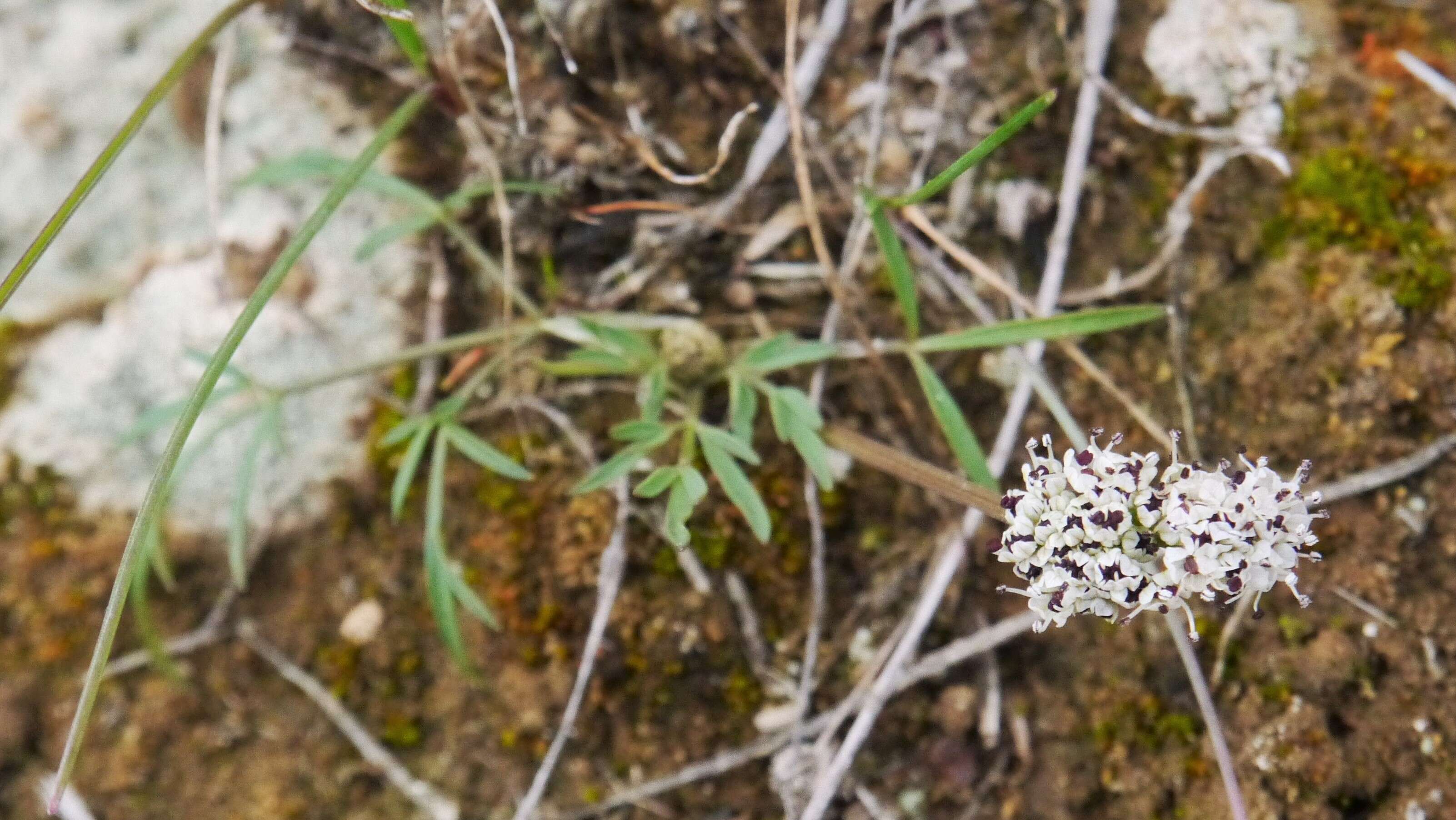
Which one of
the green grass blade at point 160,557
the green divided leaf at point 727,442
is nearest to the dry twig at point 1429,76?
the green divided leaf at point 727,442

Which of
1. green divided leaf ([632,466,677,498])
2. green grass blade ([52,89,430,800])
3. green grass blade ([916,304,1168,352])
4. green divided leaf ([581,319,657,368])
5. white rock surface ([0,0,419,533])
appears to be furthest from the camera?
white rock surface ([0,0,419,533])

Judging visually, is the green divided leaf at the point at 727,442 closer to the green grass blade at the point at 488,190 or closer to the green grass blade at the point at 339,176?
the green grass blade at the point at 488,190

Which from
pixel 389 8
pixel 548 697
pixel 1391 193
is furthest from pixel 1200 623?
pixel 389 8

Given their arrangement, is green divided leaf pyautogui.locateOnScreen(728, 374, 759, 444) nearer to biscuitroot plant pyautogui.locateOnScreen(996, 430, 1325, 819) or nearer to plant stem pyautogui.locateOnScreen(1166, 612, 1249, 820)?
biscuitroot plant pyautogui.locateOnScreen(996, 430, 1325, 819)

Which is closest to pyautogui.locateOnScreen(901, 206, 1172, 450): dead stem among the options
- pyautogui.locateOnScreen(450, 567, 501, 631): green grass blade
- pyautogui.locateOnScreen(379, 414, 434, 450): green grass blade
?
pyautogui.locateOnScreen(379, 414, 434, 450): green grass blade

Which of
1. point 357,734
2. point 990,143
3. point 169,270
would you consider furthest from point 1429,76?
point 169,270

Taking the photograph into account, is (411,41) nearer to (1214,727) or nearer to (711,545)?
(711,545)
